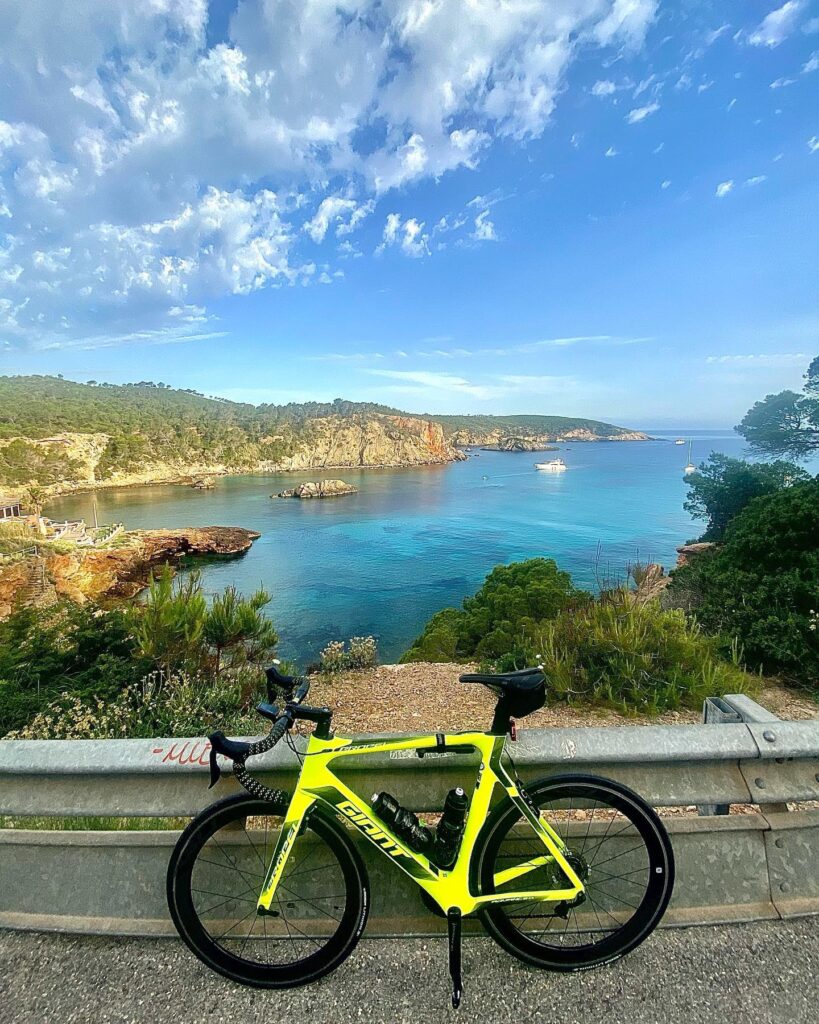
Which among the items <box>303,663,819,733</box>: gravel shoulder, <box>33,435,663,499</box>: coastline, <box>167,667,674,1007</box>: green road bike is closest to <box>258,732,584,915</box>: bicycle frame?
<box>167,667,674,1007</box>: green road bike

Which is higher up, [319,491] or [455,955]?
[455,955]

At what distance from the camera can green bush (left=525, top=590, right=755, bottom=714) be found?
4969 millimetres

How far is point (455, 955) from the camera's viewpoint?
1.56 meters

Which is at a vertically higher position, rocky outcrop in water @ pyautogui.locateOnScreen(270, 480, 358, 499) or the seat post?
the seat post

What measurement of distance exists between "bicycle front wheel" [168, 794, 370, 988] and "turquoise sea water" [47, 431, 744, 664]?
1687 cm

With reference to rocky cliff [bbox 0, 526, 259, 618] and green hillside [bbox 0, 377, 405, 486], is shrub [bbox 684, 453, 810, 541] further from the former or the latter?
green hillside [bbox 0, 377, 405, 486]

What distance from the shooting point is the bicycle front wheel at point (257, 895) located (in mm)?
1667

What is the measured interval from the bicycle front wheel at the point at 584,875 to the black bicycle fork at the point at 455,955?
0.13 m

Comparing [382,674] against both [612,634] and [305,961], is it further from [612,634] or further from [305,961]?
[305,961]

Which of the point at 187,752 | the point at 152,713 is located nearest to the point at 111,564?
the point at 152,713

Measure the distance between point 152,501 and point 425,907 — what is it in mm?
74277

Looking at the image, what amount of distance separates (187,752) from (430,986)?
114cm

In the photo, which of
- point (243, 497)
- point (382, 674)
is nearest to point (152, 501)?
point (243, 497)

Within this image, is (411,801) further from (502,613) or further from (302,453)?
(302,453)
